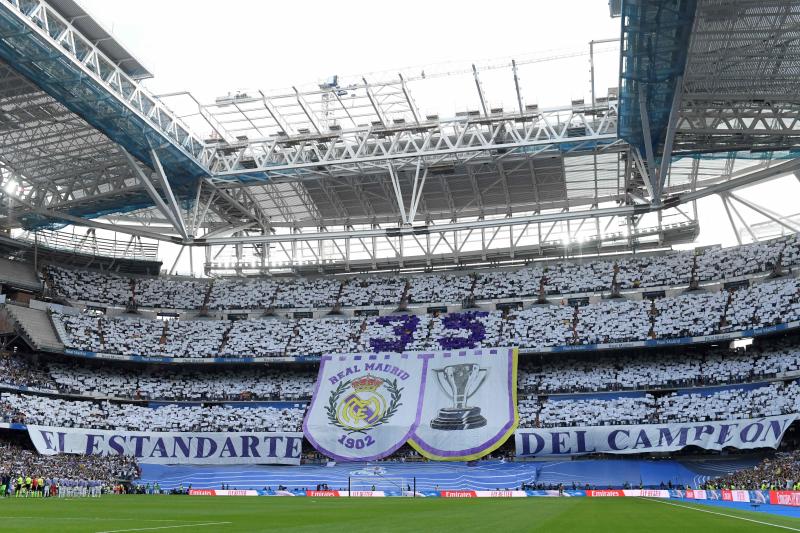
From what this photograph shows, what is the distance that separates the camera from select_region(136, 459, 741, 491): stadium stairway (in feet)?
149

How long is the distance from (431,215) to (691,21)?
3625 cm

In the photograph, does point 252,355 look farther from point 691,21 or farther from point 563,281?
point 691,21

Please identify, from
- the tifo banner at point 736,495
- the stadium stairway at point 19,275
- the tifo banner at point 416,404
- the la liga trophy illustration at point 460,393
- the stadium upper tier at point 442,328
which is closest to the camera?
the tifo banner at point 736,495

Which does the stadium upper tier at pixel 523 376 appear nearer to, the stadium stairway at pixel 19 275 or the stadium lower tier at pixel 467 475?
the stadium lower tier at pixel 467 475

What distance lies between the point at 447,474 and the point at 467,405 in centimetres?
578

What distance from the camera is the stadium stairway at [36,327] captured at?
55.8 metres

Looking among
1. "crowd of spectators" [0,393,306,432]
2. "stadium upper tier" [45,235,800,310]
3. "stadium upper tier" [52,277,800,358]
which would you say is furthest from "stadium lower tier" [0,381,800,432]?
"stadium upper tier" [45,235,800,310]

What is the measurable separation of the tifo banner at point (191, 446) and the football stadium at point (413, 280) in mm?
189

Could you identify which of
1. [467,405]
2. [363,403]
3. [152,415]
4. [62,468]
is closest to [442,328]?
[467,405]

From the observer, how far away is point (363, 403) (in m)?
53.1

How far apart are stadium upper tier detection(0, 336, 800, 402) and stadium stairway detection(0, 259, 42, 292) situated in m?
6.76

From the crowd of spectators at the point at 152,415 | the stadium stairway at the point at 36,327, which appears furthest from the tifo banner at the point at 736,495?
the stadium stairway at the point at 36,327

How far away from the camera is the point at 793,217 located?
55031 millimetres

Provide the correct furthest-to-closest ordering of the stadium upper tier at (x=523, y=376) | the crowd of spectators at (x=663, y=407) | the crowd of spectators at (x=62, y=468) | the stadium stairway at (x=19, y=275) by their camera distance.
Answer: the stadium stairway at (x=19, y=275)
the stadium upper tier at (x=523, y=376)
the crowd of spectators at (x=663, y=407)
the crowd of spectators at (x=62, y=468)
